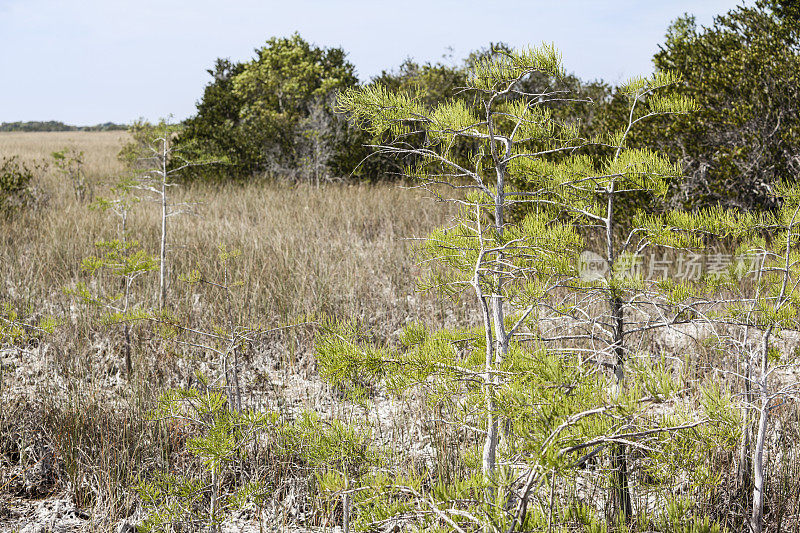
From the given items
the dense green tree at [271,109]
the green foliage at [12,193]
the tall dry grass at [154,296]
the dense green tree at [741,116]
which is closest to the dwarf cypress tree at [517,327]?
the tall dry grass at [154,296]

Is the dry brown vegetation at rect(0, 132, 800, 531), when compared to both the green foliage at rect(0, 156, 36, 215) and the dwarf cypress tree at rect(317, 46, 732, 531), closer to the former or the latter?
the green foliage at rect(0, 156, 36, 215)

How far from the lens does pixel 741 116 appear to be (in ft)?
19.6

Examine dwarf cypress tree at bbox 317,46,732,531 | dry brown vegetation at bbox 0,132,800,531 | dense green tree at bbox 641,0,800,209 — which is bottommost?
dry brown vegetation at bbox 0,132,800,531

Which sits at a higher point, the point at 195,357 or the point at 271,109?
the point at 271,109

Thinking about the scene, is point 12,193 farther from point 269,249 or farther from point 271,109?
point 271,109

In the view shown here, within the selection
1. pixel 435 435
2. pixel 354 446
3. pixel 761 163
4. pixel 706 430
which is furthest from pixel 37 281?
pixel 761 163

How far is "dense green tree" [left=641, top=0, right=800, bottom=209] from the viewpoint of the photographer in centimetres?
609

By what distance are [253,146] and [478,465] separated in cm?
1095

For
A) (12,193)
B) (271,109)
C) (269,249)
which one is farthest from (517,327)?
(271,109)

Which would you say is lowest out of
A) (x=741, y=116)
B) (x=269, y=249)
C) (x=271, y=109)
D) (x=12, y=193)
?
(x=269, y=249)

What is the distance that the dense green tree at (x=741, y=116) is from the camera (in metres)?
6.09

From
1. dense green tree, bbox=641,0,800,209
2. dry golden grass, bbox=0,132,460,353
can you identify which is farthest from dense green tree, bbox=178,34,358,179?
dense green tree, bbox=641,0,800,209

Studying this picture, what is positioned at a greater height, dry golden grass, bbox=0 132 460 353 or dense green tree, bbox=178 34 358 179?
dense green tree, bbox=178 34 358 179

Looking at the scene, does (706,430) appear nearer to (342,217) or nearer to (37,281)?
(37,281)
